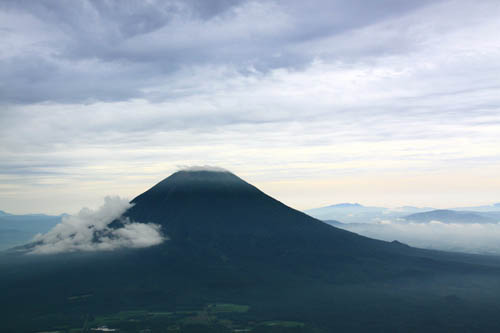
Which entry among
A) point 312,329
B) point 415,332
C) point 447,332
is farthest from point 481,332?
point 312,329

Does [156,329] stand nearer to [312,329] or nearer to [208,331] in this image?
[208,331]

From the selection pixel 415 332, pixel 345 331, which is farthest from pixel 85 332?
pixel 415 332

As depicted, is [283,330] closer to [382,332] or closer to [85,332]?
[382,332]

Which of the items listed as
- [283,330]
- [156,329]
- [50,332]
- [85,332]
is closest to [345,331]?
[283,330]

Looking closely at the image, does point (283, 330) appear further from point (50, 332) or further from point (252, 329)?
point (50, 332)

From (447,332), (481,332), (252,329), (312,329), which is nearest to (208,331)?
(252,329)

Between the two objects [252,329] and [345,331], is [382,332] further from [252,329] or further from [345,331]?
[252,329]
